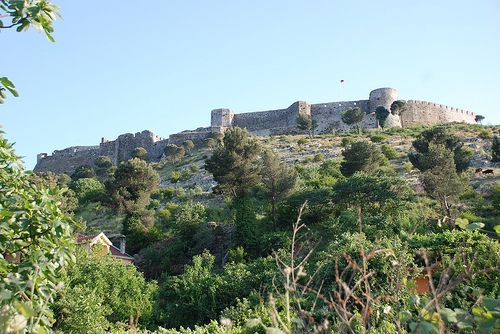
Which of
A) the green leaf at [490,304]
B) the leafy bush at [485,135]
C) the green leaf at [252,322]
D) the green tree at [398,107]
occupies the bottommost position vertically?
the green leaf at [252,322]

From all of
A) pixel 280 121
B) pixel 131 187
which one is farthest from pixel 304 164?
pixel 280 121

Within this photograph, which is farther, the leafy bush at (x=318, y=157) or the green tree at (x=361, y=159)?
the leafy bush at (x=318, y=157)

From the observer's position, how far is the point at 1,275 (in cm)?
266

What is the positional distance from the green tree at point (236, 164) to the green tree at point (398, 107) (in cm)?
3283

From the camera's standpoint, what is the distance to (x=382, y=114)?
46.2 meters

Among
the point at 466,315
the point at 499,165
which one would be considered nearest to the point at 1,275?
the point at 466,315

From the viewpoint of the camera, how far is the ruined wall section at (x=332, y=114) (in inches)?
1927

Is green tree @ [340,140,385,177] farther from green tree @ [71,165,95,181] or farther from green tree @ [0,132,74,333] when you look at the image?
green tree @ [71,165,95,181]

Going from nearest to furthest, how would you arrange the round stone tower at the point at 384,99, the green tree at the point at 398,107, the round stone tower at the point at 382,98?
the green tree at the point at 398,107, the round stone tower at the point at 384,99, the round stone tower at the point at 382,98

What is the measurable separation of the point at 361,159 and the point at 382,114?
26.6m

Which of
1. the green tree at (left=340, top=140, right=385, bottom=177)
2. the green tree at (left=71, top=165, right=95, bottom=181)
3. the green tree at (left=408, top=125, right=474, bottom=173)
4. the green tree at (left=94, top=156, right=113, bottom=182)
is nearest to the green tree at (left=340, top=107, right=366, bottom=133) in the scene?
the green tree at (left=408, top=125, right=474, bottom=173)

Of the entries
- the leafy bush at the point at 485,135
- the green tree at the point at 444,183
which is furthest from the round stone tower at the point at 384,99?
the green tree at the point at 444,183

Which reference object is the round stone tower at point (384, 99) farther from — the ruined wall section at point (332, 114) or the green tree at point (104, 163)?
the green tree at point (104, 163)

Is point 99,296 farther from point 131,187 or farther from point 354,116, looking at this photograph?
point 354,116
